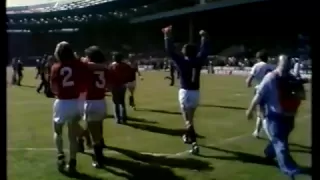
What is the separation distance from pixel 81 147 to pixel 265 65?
2337 mm

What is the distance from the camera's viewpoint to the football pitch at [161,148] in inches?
198

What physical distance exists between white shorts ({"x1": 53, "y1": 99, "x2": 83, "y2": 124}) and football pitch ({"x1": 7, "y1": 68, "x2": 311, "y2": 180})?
0.48 meters

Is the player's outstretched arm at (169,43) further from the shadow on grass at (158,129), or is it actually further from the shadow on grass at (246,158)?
the shadow on grass at (158,129)

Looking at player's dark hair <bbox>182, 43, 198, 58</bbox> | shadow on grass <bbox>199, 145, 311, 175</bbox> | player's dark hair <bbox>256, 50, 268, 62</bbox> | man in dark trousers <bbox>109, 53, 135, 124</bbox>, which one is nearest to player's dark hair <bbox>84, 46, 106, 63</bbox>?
player's dark hair <bbox>182, 43, 198, 58</bbox>

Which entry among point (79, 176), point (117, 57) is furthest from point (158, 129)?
point (79, 176)

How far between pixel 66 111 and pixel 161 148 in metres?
1.90

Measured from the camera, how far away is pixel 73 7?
16.0ft

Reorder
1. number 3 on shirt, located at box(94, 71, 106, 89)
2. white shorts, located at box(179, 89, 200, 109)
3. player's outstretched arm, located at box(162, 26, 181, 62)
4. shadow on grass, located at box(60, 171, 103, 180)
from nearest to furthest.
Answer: shadow on grass, located at box(60, 171, 103, 180), number 3 on shirt, located at box(94, 71, 106, 89), player's outstretched arm, located at box(162, 26, 181, 62), white shorts, located at box(179, 89, 200, 109)

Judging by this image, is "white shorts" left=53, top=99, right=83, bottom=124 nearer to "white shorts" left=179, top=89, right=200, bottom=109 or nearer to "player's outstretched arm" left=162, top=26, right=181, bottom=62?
"player's outstretched arm" left=162, top=26, right=181, bottom=62

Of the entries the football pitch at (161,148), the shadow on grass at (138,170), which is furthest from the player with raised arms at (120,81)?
the shadow on grass at (138,170)

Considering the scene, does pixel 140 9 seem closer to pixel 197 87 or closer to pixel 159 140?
pixel 197 87

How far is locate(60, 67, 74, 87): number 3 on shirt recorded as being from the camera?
4789 millimetres

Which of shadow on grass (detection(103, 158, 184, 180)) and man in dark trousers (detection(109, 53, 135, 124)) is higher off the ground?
man in dark trousers (detection(109, 53, 135, 124))

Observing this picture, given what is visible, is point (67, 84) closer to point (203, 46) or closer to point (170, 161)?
point (170, 161)
